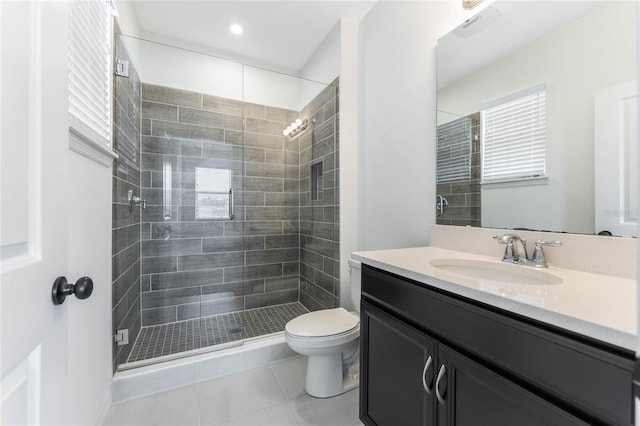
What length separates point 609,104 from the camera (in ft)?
3.06

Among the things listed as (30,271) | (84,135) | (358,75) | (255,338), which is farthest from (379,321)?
(358,75)

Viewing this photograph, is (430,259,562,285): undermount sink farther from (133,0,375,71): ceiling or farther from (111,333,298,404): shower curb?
(133,0,375,71): ceiling

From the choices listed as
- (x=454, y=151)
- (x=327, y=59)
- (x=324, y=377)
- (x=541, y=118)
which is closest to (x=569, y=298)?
(x=541, y=118)

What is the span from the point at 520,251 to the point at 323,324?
A: 1.12 meters

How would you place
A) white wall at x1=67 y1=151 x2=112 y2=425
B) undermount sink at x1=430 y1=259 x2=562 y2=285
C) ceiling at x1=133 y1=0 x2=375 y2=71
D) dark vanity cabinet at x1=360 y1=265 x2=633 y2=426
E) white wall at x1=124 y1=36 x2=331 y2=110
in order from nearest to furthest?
1. dark vanity cabinet at x1=360 y1=265 x2=633 y2=426
2. undermount sink at x1=430 y1=259 x2=562 y2=285
3. white wall at x1=67 y1=151 x2=112 y2=425
4. ceiling at x1=133 y1=0 x2=375 y2=71
5. white wall at x1=124 y1=36 x2=331 y2=110

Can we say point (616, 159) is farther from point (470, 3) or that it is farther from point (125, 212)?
point (125, 212)

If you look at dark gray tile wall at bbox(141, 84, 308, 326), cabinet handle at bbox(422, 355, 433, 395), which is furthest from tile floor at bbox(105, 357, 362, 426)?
dark gray tile wall at bbox(141, 84, 308, 326)

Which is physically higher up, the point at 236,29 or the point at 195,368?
the point at 236,29

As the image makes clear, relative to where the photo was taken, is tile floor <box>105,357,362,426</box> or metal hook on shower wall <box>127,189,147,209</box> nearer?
tile floor <box>105,357,362,426</box>

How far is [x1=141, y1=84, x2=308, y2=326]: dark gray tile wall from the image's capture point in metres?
2.42

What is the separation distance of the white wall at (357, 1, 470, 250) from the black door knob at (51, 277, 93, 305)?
158cm

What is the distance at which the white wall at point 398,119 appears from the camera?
1615 millimetres

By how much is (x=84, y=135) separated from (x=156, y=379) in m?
1.47

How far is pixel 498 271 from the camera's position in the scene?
45.1 inches
